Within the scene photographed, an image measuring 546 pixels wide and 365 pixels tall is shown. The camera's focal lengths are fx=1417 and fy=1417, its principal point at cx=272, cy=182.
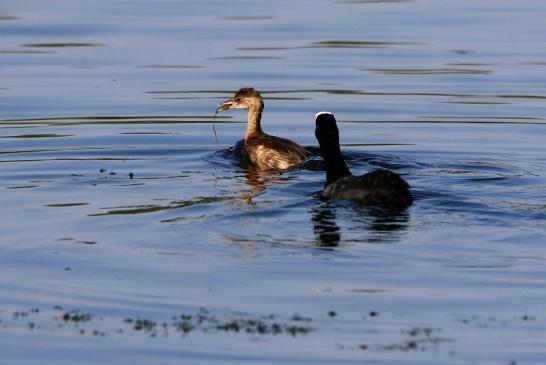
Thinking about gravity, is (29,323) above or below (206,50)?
below

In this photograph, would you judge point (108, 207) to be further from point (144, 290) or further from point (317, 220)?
point (144, 290)

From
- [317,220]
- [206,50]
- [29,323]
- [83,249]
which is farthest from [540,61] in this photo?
[29,323]

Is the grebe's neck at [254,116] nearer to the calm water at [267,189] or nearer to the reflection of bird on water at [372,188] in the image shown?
the calm water at [267,189]

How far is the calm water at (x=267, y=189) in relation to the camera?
34.2 ft

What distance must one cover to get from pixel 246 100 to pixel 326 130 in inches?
131

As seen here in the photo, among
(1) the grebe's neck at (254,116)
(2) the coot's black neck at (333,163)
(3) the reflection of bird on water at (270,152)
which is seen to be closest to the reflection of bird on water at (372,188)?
(2) the coot's black neck at (333,163)

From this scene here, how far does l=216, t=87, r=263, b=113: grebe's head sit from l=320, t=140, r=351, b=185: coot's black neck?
10.6 ft

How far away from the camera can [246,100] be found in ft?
66.2

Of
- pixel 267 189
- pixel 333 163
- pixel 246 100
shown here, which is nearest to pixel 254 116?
pixel 246 100

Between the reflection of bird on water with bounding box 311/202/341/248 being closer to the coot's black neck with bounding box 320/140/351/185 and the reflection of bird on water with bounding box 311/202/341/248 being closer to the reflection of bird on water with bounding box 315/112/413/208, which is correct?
the reflection of bird on water with bounding box 315/112/413/208

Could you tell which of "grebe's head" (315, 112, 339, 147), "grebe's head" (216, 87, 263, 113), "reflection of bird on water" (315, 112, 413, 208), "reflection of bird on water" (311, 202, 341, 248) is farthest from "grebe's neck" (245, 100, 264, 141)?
"reflection of bird on water" (311, 202, 341, 248)

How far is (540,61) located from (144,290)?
1500 centimetres

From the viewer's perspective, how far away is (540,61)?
82.0ft

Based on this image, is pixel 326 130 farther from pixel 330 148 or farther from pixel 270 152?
pixel 270 152
